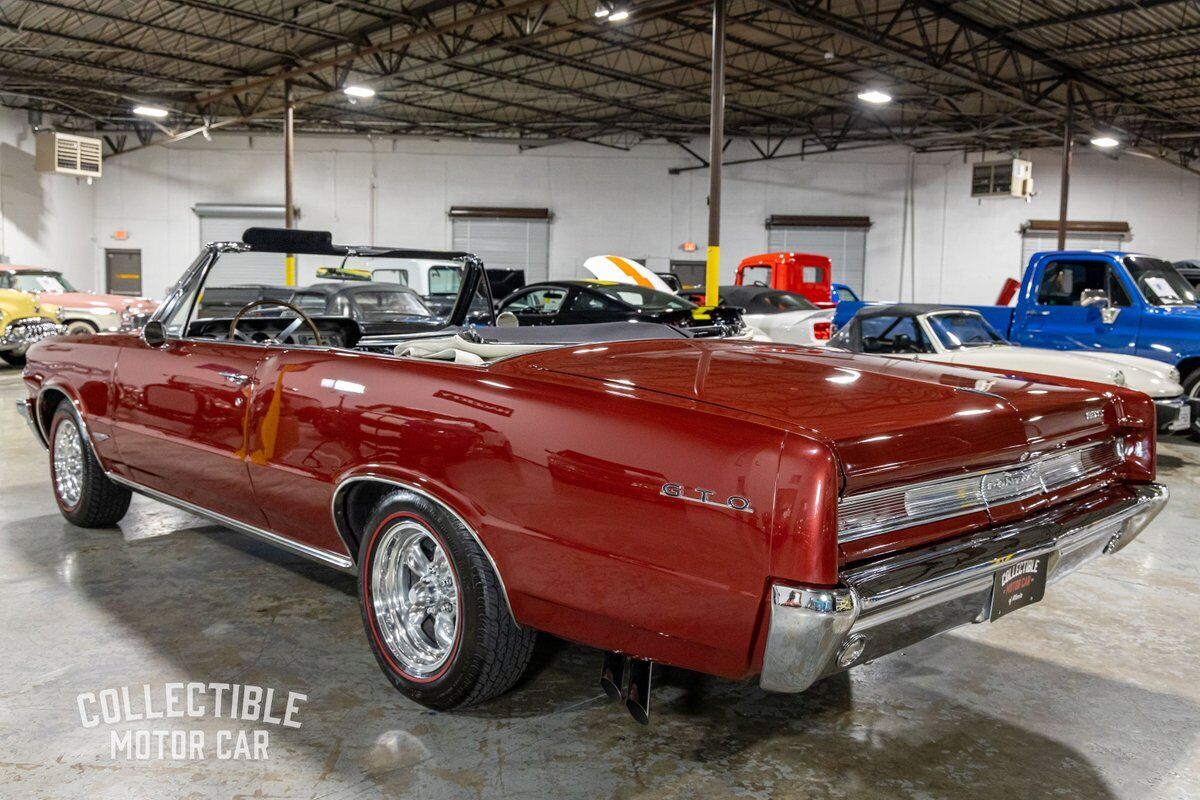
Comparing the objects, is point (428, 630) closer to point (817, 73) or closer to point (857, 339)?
point (857, 339)

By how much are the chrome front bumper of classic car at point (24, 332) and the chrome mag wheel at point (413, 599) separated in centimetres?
1025

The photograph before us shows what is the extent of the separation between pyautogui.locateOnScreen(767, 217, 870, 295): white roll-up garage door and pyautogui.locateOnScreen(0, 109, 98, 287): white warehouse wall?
55.4 feet

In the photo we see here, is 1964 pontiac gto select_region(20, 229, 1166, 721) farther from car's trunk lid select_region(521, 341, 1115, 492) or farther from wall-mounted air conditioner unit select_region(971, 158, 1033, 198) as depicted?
→ wall-mounted air conditioner unit select_region(971, 158, 1033, 198)

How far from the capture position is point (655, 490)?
2068mm

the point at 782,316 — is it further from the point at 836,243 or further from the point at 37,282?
the point at 836,243

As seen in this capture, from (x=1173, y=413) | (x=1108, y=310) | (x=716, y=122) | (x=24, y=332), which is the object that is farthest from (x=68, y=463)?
(x=716, y=122)

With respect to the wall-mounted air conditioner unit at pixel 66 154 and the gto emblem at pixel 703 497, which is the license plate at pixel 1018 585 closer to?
the gto emblem at pixel 703 497

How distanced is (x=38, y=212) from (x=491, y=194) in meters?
10.3

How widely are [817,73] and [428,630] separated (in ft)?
53.9

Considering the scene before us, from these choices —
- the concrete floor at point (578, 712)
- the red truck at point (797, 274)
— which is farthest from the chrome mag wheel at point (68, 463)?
the red truck at point (797, 274)

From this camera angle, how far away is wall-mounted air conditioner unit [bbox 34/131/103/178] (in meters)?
19.1

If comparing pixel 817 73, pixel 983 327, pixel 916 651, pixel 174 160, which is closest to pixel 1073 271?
pixel 983 327

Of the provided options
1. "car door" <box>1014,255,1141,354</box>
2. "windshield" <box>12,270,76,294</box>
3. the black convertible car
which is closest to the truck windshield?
"car door" <box>1014,255,1141,354</box>

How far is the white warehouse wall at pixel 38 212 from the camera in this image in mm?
20000
